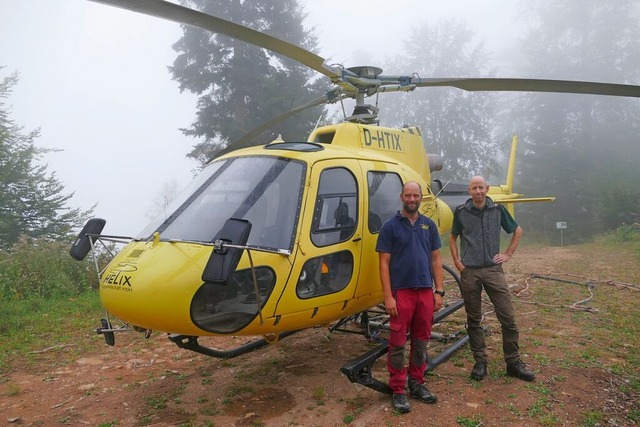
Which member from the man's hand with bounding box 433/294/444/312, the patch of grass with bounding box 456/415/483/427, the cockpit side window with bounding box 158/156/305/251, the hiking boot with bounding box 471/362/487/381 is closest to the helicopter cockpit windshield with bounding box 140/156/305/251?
the cockpit side window with bounding box 158/156/305/251

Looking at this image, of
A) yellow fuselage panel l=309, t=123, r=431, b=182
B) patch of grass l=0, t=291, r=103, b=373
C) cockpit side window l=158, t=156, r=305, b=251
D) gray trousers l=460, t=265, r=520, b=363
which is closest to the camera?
cockpit side window l=158, t=156, r=305, b=251

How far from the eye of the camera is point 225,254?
288 cm

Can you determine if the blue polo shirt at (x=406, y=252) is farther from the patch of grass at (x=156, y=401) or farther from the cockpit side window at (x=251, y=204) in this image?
the patch of grass at (x=156, y=401)

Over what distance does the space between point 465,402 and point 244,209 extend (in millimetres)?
2527

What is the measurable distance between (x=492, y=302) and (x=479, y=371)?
677 millimetres

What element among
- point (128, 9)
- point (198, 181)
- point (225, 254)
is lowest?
point (225, 254)

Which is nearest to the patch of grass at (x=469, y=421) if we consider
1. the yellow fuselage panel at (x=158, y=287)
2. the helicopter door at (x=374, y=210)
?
the helicopter door at (x=374, y=210)

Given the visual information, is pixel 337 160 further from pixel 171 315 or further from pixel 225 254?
pixel 171 315

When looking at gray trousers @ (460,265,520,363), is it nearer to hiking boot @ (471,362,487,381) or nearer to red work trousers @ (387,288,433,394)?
hiking boot @ (471,362,487,381)

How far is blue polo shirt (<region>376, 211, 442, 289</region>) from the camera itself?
152 inches

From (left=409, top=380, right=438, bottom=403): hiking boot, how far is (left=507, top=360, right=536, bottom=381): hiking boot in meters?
0.98

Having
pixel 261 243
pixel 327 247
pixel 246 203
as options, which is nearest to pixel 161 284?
pixel 261 243

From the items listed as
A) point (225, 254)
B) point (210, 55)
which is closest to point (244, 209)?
point (225, 254)

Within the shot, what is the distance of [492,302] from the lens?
14.7 feet
